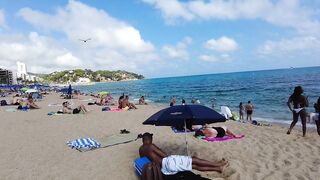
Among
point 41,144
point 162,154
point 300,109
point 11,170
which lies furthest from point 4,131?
point 300,109

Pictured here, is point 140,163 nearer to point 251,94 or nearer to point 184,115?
point 184,115

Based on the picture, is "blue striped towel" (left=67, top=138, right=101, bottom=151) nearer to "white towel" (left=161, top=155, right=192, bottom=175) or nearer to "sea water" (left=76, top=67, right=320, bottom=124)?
"white towel" (left=161, top=155, right=192, bottom=175)

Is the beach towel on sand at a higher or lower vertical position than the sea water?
higher

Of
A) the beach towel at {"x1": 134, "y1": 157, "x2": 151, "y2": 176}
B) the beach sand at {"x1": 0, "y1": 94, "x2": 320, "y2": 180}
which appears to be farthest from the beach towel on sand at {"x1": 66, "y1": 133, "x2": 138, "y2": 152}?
the beach towel at {"x1": 134, "y1": 157, "x2": 151, "y2": 176}

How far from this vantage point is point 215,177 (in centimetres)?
595

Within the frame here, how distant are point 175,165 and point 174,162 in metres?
0.05

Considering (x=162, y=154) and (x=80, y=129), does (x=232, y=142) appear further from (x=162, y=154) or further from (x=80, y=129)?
(x=80, y=129)

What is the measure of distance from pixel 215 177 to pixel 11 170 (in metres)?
4.56

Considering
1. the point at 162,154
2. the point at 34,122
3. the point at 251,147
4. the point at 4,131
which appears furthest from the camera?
the point at 34,122

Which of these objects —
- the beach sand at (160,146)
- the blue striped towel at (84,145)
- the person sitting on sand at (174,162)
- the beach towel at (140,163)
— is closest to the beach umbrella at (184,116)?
the person sitting on sand at (174,162)

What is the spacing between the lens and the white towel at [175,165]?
5195mm

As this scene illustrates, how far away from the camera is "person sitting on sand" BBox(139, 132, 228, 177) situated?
5.22 meters

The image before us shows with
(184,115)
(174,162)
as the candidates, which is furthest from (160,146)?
(174,162)

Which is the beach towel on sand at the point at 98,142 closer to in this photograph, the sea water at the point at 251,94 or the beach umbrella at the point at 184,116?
the beach umbrella at the point at 184,116
